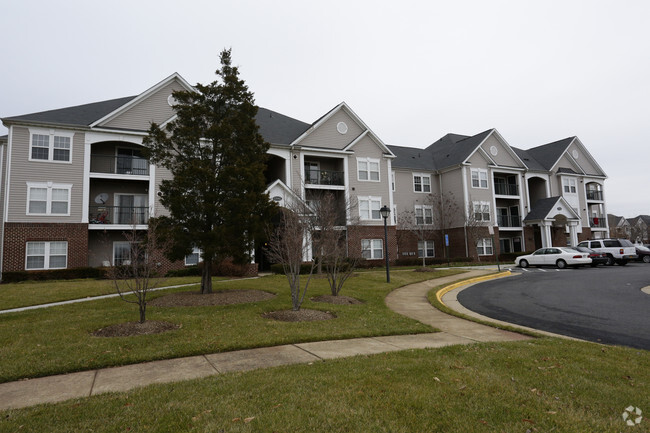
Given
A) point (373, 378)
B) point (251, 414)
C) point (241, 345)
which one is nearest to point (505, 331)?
point (373, 378)

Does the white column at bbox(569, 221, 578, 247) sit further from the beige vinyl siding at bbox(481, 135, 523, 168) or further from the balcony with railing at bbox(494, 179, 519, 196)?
the beige vinyl siding at bbox(481, 135, 523, 168)

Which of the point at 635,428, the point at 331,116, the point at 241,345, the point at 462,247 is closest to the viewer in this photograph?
the point at 635,428

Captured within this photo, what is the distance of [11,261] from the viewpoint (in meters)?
20.9

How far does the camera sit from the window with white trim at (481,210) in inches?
1384

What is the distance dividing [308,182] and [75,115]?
15535 millimetres

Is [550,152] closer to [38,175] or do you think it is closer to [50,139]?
[50,139]

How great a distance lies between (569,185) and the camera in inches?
1676

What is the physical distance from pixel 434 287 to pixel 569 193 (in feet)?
110

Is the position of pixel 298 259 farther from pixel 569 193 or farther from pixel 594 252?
pixel 569 193

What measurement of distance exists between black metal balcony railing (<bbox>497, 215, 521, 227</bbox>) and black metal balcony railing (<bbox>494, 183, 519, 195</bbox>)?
2.48 m

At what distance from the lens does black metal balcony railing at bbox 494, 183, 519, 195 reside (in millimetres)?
39594

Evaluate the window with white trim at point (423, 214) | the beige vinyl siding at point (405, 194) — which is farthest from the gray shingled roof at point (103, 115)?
the window with white trim at point (423, 214)

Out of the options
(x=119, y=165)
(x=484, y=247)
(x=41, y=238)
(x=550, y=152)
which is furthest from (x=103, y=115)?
(x=550, y=152)

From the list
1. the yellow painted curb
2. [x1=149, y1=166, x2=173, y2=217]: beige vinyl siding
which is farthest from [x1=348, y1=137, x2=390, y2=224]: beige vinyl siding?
[x1=149, y1=166, x2=173, y2=217]: beige vinyl siding
